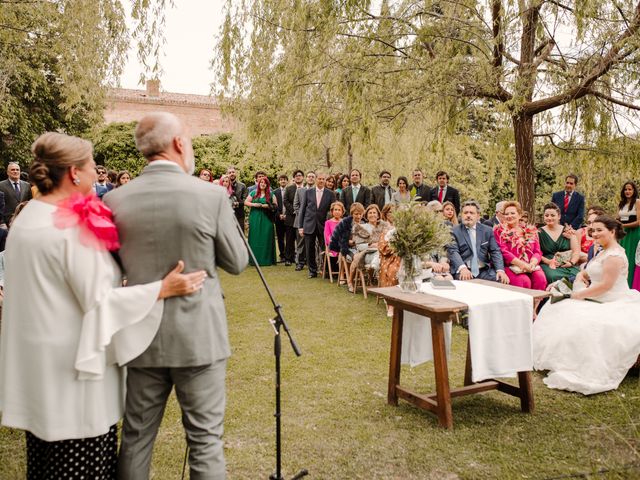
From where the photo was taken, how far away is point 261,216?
11648 mm

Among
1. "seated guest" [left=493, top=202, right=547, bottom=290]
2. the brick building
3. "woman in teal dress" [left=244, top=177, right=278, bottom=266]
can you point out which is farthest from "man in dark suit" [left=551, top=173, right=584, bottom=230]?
the brick building

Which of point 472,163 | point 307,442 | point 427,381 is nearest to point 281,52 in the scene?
point 427,381

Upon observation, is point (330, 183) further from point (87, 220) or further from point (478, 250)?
point (87, 220)

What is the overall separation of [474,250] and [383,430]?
11.9 feet

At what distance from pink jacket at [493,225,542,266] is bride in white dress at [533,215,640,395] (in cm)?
166

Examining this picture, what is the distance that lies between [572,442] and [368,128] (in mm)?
5733

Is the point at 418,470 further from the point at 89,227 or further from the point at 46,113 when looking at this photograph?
the point at 46,113

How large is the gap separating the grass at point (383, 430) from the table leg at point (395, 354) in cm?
9

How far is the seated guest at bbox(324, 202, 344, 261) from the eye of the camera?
967 centimetres

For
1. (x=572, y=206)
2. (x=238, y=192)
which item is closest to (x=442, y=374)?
(x=572, y=206)

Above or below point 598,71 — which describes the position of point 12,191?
below

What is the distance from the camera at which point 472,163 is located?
2017cm

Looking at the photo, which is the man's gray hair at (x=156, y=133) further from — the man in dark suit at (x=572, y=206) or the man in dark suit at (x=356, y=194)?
the man in dark suit at (x=572, y=206)

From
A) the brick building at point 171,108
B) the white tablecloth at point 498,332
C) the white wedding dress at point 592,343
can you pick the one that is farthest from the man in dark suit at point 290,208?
the brick building at point 171,108
